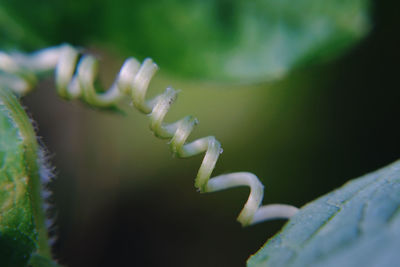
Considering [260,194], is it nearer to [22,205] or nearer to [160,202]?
[22,205]

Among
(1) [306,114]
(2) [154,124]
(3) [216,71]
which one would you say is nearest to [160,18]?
(3) [216,71]

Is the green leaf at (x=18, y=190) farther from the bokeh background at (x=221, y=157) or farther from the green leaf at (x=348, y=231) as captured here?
the bokeh background at (x=221, y=157)

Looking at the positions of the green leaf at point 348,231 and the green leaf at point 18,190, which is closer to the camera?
the green leaf at point 348,231

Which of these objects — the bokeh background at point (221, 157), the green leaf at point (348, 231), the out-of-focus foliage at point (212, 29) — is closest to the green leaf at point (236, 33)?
the out-of-focus foliage at point (212, 29)

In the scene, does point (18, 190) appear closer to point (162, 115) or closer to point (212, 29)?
point (162, 115)

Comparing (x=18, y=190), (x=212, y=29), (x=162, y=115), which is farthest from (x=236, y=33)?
(x=18, y=190)

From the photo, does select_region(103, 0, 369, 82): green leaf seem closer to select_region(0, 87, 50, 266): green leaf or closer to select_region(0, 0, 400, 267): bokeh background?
select_region(0, 0, 400, 267): bokeh background

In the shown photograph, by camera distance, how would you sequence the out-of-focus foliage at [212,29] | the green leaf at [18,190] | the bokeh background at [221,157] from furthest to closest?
the bokeh background at [221,157] < the out-of-focus foliage at [212,29] < the green leaf at [18,190]
